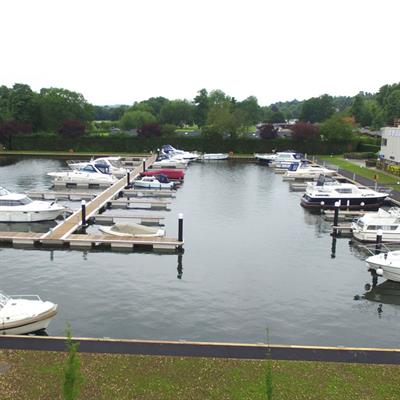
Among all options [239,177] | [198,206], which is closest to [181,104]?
[239,177]

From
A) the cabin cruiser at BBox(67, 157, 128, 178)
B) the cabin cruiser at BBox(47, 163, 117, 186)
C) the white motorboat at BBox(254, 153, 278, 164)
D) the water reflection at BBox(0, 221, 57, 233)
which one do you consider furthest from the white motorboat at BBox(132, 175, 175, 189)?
the white motorboat at BBox(254, 153, 278, 164)

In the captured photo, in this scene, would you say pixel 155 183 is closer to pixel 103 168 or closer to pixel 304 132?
pixel 103 168

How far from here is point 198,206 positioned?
4331 centimetres

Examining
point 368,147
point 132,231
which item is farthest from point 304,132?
point 132,231

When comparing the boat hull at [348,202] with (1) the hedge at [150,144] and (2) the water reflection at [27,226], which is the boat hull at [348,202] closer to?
(2) the water reflection at [27,226]

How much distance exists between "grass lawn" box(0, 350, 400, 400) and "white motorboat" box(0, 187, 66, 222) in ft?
72.1

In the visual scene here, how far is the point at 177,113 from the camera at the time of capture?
162125 mm

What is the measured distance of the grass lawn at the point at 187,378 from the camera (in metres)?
13.7

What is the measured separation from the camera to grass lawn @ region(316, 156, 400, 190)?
52.3 metres

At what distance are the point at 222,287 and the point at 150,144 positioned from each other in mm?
64538

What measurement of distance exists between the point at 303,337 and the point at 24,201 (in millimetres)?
25023

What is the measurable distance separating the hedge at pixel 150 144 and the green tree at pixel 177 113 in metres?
77.0

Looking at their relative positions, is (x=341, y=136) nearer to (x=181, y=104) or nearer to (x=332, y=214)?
(x=332, y=214)

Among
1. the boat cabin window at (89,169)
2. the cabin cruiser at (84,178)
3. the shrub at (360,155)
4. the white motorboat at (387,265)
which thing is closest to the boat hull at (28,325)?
the white motorboat at (387,265)
